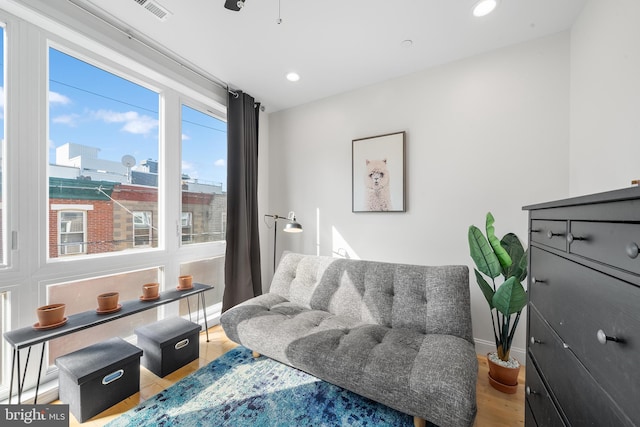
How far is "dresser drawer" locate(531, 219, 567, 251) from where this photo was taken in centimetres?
77

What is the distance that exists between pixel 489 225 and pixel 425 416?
4.12 ft

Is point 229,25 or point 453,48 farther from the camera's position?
point 453,48

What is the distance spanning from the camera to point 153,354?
6.03 ft

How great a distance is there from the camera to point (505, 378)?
65.7 inches

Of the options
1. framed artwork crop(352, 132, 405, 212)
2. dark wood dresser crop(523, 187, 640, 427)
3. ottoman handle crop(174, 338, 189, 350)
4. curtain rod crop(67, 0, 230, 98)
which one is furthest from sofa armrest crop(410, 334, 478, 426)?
curtain rod crop(67, 0, 230, 98)

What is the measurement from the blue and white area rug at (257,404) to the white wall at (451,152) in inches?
51.2

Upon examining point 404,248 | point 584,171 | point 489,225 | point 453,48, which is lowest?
point 404,248

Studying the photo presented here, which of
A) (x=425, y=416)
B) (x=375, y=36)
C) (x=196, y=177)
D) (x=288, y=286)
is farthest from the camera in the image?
(x=196, y=177)

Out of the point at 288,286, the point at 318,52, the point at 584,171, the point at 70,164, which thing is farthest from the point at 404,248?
the point at 70,164

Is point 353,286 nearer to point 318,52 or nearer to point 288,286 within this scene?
point 288,286

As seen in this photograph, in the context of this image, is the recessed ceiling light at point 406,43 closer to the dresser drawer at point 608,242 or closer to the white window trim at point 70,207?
the dresser drawer at point 608,242

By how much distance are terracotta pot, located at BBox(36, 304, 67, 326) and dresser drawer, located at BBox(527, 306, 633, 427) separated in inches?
92.5

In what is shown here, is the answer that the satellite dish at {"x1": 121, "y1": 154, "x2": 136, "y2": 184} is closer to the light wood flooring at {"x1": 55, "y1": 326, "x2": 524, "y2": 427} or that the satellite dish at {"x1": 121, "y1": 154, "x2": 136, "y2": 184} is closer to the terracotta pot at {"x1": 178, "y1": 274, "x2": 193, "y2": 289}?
the terracotta pot at {"x1": 178, "y1": 274, "x2": 193, "y2": 289}

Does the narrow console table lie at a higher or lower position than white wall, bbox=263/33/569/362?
lower
